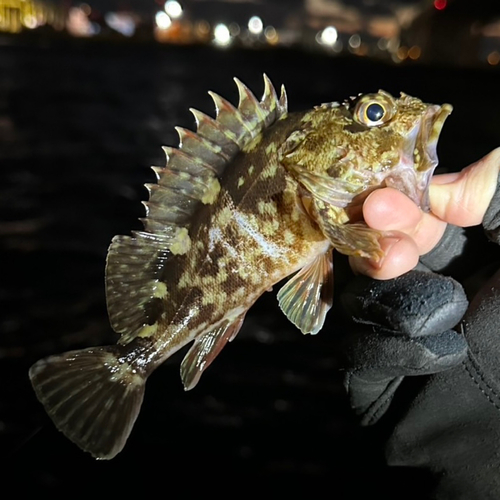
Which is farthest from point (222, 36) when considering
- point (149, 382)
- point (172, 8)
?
point (149, 382)

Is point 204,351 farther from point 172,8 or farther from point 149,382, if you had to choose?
point 172,8

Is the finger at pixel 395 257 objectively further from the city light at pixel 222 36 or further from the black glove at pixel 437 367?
the city light at pixel 222 36

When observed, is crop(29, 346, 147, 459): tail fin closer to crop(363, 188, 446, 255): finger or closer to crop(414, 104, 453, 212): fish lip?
crop(363, 188, 446, 255): finger

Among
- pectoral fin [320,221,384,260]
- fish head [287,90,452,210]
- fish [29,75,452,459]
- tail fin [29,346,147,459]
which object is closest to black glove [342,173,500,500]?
pectoral fin [320,221,384,260]

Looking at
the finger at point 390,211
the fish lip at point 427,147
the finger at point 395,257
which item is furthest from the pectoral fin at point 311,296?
the fish lip at point 427,147

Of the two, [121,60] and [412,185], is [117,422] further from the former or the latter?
[121,60]

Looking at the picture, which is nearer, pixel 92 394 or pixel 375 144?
pixel 375 144

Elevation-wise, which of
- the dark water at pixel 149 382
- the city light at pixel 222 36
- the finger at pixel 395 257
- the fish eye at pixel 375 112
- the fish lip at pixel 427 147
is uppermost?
the city light at pixel 222 36
